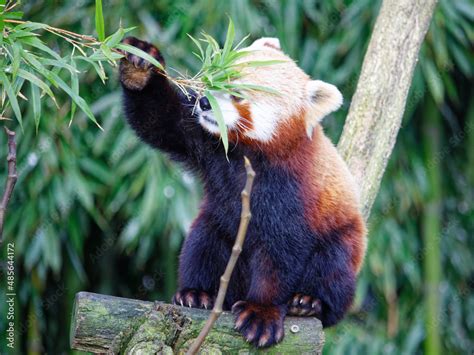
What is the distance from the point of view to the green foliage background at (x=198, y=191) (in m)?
4.14

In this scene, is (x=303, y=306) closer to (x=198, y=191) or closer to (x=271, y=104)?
(x=271, y=104)

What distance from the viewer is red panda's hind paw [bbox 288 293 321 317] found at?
268 cm

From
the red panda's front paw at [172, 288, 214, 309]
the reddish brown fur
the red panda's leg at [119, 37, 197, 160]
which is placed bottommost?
the red panda's front paw at [172, 288, 214, 309]

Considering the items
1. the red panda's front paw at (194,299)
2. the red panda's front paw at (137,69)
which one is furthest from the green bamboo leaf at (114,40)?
the red panda's front paw at (194,299)

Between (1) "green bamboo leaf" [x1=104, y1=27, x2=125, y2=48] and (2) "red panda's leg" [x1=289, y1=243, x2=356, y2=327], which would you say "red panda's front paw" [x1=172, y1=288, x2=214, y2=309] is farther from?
(1) "green bamboo leaf" [x1=104, y1=27, x2=125, y2=48]

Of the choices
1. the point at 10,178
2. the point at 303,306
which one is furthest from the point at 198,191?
the point at 10,178

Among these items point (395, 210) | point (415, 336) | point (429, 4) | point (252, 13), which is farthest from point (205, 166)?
point (415, 336)

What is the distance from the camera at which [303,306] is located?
2.69 meters

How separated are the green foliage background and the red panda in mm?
1251

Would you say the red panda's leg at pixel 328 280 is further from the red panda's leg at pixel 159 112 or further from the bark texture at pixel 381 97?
the red panda's leg at pixel 159 112

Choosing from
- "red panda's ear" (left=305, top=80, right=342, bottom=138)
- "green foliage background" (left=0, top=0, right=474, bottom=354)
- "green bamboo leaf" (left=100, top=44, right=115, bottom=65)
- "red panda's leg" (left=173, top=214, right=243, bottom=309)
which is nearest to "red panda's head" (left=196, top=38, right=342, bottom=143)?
"red panda's ear" (left=305, top=80, right=342, bottom=138)

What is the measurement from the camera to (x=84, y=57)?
2045 mm

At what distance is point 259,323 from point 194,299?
41 cm

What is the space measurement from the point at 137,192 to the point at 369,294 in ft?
4.80
